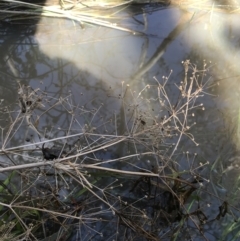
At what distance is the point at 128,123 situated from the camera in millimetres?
2059

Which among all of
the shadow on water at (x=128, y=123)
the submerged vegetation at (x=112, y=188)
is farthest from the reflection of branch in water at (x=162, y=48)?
the submerged vegetation at (x=112, y=188)

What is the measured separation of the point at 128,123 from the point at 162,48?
29.1 inches

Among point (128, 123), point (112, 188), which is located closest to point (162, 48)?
point (128, 123)

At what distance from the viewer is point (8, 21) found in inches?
107

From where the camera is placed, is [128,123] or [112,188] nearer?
[112,188]

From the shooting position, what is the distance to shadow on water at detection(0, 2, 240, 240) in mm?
1646

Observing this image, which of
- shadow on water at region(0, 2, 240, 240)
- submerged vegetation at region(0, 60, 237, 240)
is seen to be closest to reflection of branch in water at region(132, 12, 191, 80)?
shadow on water at region(0, 2, 240, 240)

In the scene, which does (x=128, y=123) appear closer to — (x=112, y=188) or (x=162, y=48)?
(x=112, y=188)

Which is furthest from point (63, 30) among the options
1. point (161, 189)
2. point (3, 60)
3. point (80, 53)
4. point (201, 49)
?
point (161, 189)

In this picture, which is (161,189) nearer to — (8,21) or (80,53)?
(80,53)

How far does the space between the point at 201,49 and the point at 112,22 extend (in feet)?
1.86

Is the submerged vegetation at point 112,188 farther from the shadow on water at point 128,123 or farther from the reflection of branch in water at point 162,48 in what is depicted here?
the reflection of branch in water at point 162,48

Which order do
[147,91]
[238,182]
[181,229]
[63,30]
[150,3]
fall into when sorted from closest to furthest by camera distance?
[181,229], [238,182], [147,91], [63,30], [150,3]

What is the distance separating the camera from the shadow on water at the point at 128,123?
1.65 meters
